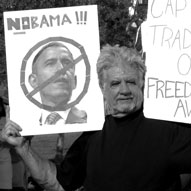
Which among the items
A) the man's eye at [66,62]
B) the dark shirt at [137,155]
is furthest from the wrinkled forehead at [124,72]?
the man's eye at [66,62]

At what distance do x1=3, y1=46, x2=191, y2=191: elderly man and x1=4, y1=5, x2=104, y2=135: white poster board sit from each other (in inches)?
17.5

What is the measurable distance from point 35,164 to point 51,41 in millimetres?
699

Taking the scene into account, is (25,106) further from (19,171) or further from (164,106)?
(19,171)

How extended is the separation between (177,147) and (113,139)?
1.00ft

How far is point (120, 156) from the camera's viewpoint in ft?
9.21

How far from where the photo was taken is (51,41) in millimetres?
3469

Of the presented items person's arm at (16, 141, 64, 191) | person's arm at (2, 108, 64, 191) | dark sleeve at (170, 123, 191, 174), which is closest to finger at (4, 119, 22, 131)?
person's arm at (2, 108, 64, 191)

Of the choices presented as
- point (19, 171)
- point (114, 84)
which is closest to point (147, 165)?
point (114, 84)

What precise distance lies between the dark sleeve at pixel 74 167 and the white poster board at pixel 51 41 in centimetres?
31

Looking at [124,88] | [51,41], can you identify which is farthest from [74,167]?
[51,41]

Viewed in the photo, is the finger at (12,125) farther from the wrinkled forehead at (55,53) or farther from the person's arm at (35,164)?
the wrinkled forehead at (55,53)

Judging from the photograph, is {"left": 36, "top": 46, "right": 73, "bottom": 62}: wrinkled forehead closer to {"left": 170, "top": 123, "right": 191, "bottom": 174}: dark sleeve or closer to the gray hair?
the gray hair

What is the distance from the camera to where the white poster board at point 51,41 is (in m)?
3.42

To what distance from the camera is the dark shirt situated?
107 inches
